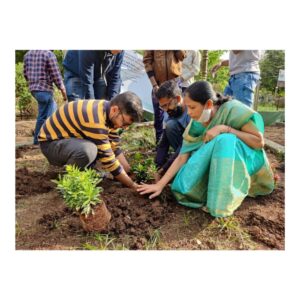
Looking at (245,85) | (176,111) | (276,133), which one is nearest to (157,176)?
(176,111)

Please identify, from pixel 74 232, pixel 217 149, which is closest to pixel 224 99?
pixel 217 149

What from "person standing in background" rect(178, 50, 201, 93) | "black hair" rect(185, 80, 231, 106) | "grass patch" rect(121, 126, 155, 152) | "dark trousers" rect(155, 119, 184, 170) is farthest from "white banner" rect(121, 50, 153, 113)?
"black hair" rect(185, 80, 231, 106)

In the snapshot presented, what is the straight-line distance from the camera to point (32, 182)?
2885 mm

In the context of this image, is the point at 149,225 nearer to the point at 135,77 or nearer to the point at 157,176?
the point at 157,176

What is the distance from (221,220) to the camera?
2.20 metres

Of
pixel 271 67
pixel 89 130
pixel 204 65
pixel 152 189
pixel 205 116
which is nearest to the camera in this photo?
pixel 205 116

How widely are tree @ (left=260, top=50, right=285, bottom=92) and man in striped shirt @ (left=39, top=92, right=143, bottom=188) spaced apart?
1.36 metres

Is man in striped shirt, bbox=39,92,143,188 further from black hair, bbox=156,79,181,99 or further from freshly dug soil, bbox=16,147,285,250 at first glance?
black hair, bbox=156,79,181,99

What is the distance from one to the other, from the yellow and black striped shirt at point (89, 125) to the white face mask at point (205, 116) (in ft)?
2.49

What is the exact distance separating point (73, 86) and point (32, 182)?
1.26 meters

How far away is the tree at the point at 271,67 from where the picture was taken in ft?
9.08

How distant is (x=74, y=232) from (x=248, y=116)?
1490mm

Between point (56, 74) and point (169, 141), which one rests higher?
point (56, 74)

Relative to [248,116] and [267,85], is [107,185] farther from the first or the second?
[267,85]
